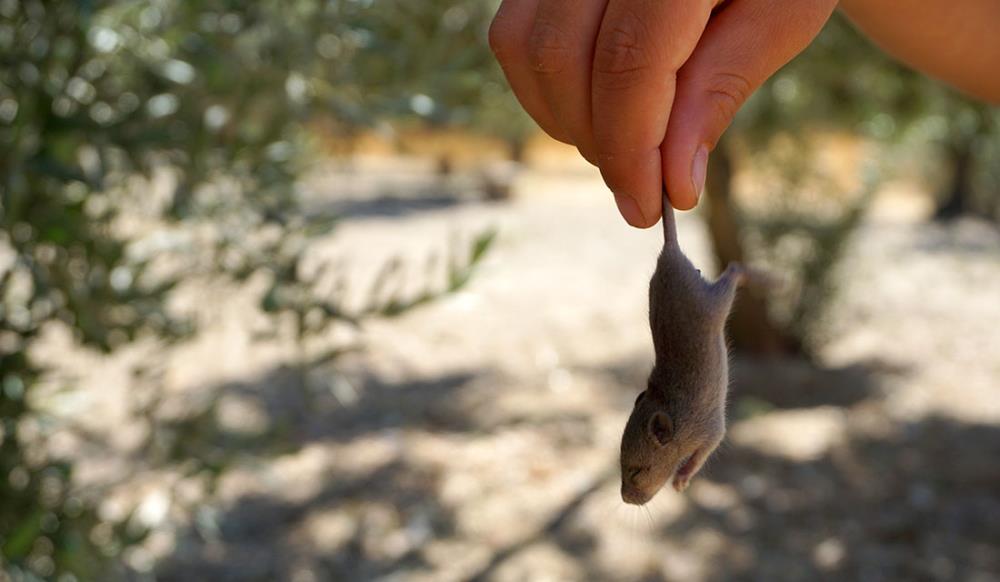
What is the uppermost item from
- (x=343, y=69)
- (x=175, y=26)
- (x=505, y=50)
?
(x=505, y=50)

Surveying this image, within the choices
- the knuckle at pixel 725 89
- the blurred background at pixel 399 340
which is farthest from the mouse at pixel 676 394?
the blurred background at pixel 399 340

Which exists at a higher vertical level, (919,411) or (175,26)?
(175,26)

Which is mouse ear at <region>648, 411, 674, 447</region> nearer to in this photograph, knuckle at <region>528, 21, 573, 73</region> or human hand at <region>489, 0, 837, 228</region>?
human hand at <region>489, 0, 837, 228</region>

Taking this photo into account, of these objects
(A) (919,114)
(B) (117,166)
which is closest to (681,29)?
(B) (117,166)

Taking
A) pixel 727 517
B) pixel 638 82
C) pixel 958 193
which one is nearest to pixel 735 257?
pixel 727 517

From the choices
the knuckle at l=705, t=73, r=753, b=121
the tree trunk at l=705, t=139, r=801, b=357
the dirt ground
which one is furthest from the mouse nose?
the tree trunk at l=705, t=139, r=801, b=357

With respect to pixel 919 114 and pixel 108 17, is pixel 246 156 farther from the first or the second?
pixel 919 114

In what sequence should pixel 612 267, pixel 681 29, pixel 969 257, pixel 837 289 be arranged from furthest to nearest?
pixel 969 257
pixel 612 267
pixel 837 289
pixel 681 29
